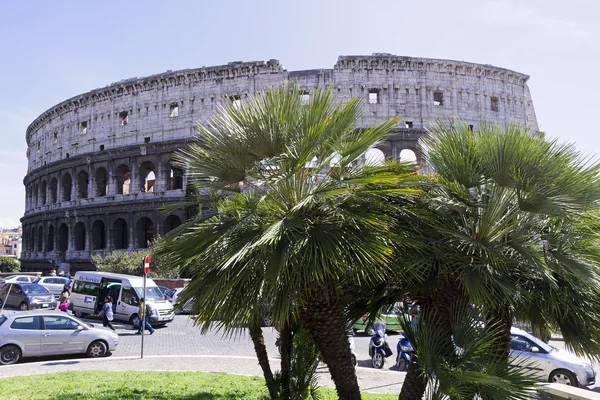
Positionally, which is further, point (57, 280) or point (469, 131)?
point (57, 280)

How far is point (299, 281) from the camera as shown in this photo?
3.79 meters

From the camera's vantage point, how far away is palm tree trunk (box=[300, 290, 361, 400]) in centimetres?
444

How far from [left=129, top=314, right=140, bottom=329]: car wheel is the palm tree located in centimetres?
1412

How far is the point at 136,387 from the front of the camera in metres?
8.02

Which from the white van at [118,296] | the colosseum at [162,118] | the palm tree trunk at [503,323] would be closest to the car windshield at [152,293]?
the white van at [118,296]

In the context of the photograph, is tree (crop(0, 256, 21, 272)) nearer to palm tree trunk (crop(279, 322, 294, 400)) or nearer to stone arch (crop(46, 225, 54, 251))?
stone arch (crop(46, 225, 54, 251))

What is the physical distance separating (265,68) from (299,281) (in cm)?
3587

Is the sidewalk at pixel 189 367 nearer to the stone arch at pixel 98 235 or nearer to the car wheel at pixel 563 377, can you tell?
the car wheel at pixel 563 377

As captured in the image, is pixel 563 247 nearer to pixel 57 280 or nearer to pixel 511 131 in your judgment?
pixel 511 131

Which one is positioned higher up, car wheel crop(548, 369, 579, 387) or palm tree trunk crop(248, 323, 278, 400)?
palm tree trunk crop(248, 323, 278, 400)

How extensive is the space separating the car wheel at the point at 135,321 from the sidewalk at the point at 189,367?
551 centimetres

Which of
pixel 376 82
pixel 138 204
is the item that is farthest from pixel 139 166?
pixel 376 82

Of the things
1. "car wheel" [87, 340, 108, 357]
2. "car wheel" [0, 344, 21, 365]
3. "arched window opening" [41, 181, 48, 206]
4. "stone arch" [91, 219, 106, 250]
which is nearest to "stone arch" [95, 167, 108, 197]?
"stone arch" [91, 219, 106, 250]

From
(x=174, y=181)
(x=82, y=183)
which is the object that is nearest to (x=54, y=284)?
(x=174, y=181)
